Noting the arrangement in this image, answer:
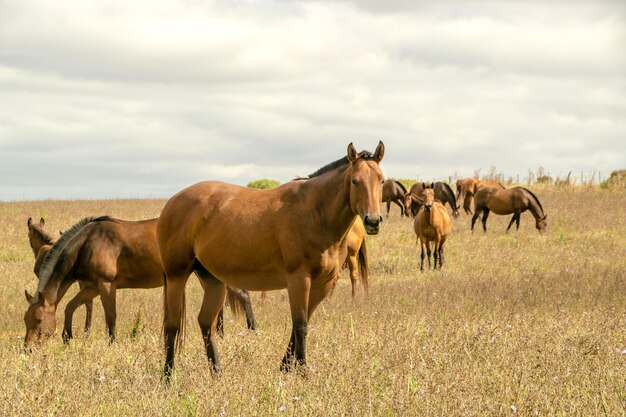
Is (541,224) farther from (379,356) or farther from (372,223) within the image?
(372,223)

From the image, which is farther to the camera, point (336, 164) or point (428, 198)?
point (428, 198)

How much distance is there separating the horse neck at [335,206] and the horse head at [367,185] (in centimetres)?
14

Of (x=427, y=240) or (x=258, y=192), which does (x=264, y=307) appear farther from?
(x=427, y=240)

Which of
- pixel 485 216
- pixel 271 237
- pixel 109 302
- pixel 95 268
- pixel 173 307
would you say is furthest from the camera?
pixel 485 216

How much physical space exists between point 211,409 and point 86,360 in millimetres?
3034

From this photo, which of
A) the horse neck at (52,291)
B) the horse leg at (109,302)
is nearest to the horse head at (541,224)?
the horse leg at (109,302)

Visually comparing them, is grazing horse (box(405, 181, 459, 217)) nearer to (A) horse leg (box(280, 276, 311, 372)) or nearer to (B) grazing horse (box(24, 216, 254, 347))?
(B) grazing horse (box(24, 216, 254, 347))

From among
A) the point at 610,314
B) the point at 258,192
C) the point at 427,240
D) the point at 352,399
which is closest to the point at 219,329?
the point at 258,192

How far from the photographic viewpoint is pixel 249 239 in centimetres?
752

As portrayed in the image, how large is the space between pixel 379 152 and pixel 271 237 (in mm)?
1315

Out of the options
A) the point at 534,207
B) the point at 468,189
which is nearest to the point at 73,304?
the point at 534,207

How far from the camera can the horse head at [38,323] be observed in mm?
9875

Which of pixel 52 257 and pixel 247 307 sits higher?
pixel 52 257

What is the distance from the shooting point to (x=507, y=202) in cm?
2941
